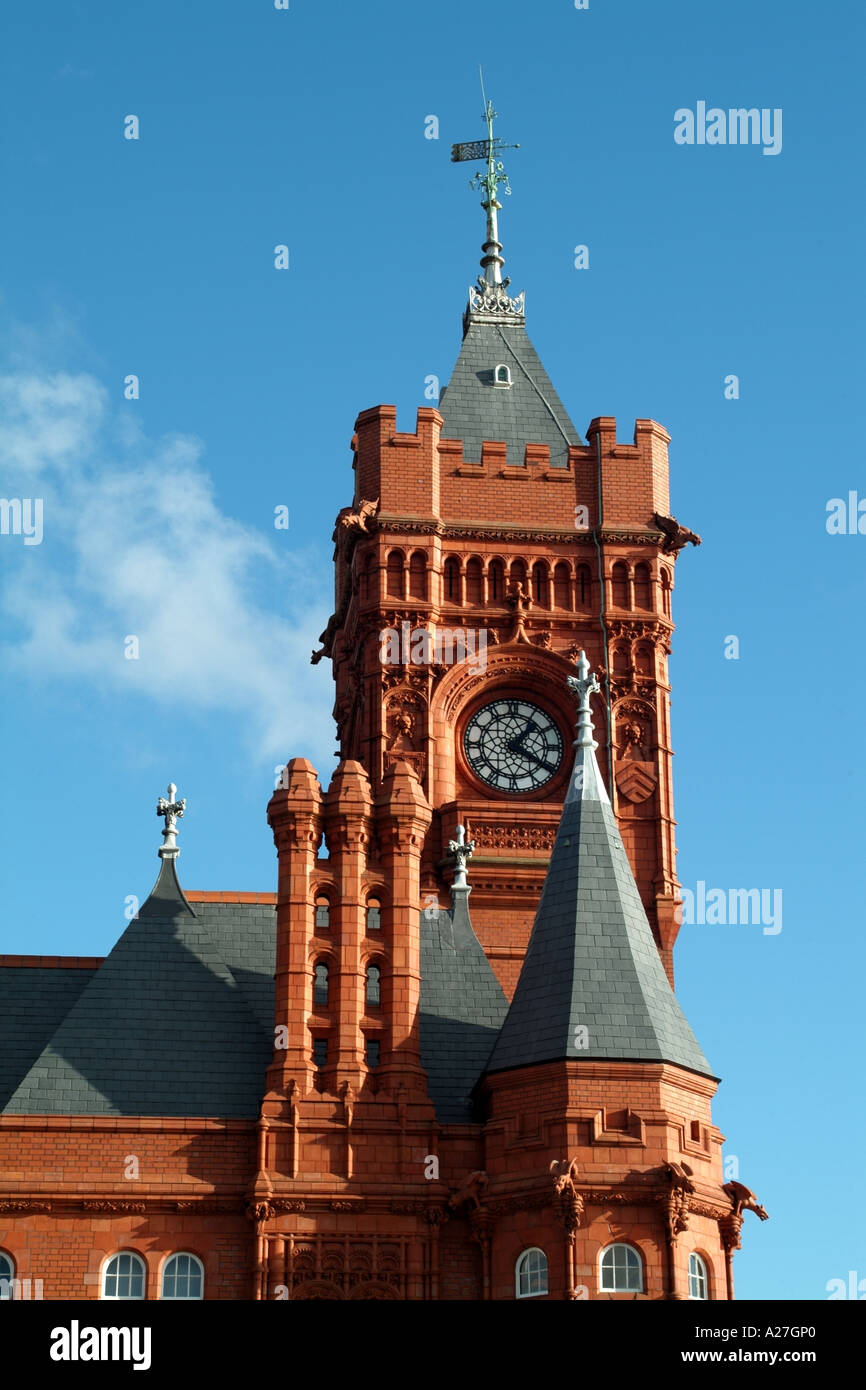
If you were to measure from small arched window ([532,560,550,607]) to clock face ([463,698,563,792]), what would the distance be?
Result: 324 cm

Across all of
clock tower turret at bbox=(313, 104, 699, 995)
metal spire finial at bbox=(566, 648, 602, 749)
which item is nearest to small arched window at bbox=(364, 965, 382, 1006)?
metal spire finial at bbox=(566, 648, 602, 749)

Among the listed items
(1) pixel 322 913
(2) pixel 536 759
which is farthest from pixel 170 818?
(2) pixel 536 759

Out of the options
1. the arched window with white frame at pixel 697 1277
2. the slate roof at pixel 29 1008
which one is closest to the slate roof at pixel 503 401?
the slate roof at pixel 29 1008

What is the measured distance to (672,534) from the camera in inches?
2960

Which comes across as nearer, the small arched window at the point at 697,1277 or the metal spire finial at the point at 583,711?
the small arched window at the point at 697,1277

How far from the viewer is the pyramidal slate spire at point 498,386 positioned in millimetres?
77688

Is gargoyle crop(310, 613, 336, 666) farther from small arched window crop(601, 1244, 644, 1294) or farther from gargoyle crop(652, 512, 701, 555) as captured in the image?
small arched window crop(601, 1244, 644, 1294)

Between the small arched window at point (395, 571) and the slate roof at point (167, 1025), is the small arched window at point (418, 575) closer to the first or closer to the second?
the small arched window at point (395, 571)

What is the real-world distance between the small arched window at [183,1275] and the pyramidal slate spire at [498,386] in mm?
33333

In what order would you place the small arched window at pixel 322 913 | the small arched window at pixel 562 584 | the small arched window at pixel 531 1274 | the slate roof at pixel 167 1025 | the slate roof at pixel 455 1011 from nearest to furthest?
the small arched window at pixel 531 1274, the slate roof at pixel 167 1025, the slate roof at pixel 455 1011, the small arched window at pixel 322 913, the small arched window at pixel 562 584

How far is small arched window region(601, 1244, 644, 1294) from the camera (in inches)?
1884

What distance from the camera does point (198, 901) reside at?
5625 centimetres

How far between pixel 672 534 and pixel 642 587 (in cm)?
183

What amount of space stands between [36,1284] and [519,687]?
29.1 metres
